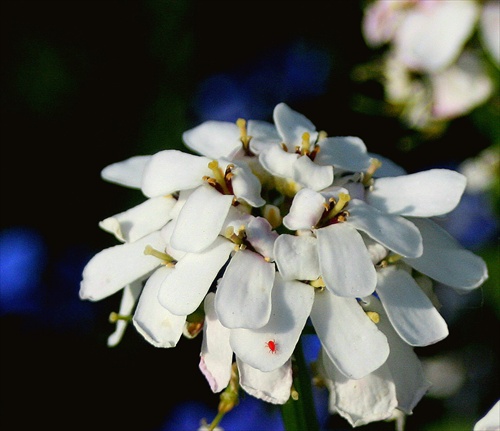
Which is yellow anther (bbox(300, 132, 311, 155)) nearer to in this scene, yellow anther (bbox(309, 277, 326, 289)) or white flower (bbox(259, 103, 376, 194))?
white flower (bbox(259, 103, 376, 194))

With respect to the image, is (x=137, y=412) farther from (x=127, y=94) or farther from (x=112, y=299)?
(x=127, y=94)

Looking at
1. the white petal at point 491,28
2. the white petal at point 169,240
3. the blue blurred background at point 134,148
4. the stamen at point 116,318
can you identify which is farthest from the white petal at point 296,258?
the blue blurred background at point 134,148

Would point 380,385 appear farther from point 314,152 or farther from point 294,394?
point 314,152

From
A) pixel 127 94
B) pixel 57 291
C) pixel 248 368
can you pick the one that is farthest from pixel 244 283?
pixel 127 94

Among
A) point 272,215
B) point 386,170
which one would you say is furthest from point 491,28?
point 272,215

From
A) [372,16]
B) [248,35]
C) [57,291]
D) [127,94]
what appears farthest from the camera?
[248,35]

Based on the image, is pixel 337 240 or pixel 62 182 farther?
pixel 62 182
